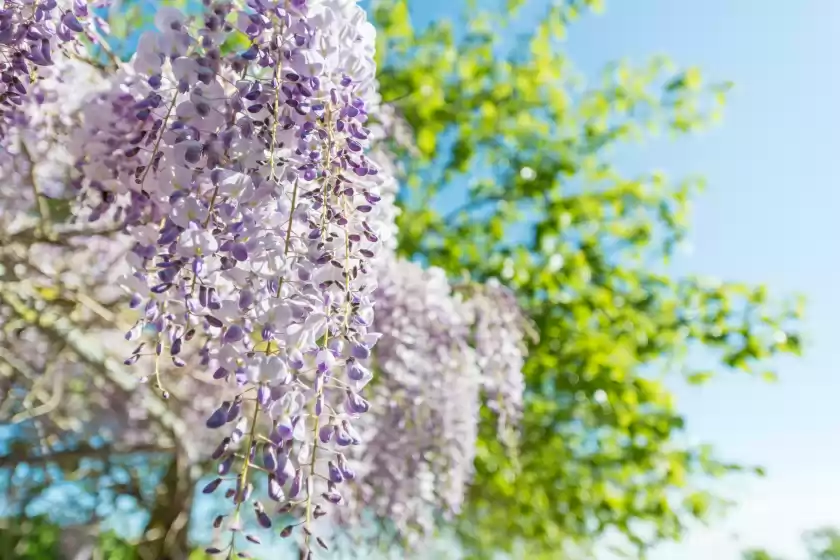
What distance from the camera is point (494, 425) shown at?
4605 millimetres

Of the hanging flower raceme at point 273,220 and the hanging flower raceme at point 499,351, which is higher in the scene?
the hanging flower raceme at point 499,351

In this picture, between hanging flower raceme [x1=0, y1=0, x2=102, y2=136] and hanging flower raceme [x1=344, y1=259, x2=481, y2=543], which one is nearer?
hanging flower raceme [x1=0, y1=0, x2=102, y2=136]

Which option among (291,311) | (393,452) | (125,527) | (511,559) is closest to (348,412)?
(291,311)

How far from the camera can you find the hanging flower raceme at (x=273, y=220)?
122 centimetres

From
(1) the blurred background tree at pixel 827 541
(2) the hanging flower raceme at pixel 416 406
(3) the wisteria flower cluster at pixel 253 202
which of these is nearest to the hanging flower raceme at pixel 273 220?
(3) the wisteria flower cluster at pixel 253 202

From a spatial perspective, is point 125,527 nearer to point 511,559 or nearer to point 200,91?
point 200,91

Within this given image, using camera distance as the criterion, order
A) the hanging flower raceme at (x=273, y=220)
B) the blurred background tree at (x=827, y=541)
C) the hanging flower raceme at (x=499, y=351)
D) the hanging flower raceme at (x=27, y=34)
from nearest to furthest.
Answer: the hanging flower raceme at (x=273, y=220) → the hanging flower raceme at (x=27, y=34) → the hanging flower raceme at (x=499, y=351) → the blurred background tree at (x=827, y=541)

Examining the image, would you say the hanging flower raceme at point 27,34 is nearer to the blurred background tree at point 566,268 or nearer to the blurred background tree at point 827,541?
the blurred background tree at point 566,268

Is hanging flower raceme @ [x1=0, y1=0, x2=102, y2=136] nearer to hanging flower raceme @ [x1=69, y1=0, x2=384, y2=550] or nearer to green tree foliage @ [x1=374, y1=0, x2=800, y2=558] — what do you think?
hanging flower raceme @ [x1=69, y1=0, x2=384, y2=550]

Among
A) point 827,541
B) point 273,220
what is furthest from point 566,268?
point 827,541

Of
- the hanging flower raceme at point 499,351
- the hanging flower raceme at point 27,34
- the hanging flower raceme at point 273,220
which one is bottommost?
the hanging flower raceme at point 273,220

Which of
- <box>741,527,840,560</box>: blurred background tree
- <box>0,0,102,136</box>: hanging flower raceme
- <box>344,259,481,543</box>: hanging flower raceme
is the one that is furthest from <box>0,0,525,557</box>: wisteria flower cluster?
<box>741,527,840,560</box>: blurred background tree

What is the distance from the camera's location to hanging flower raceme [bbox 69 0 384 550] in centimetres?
122

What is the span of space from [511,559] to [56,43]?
8751 millimetres
